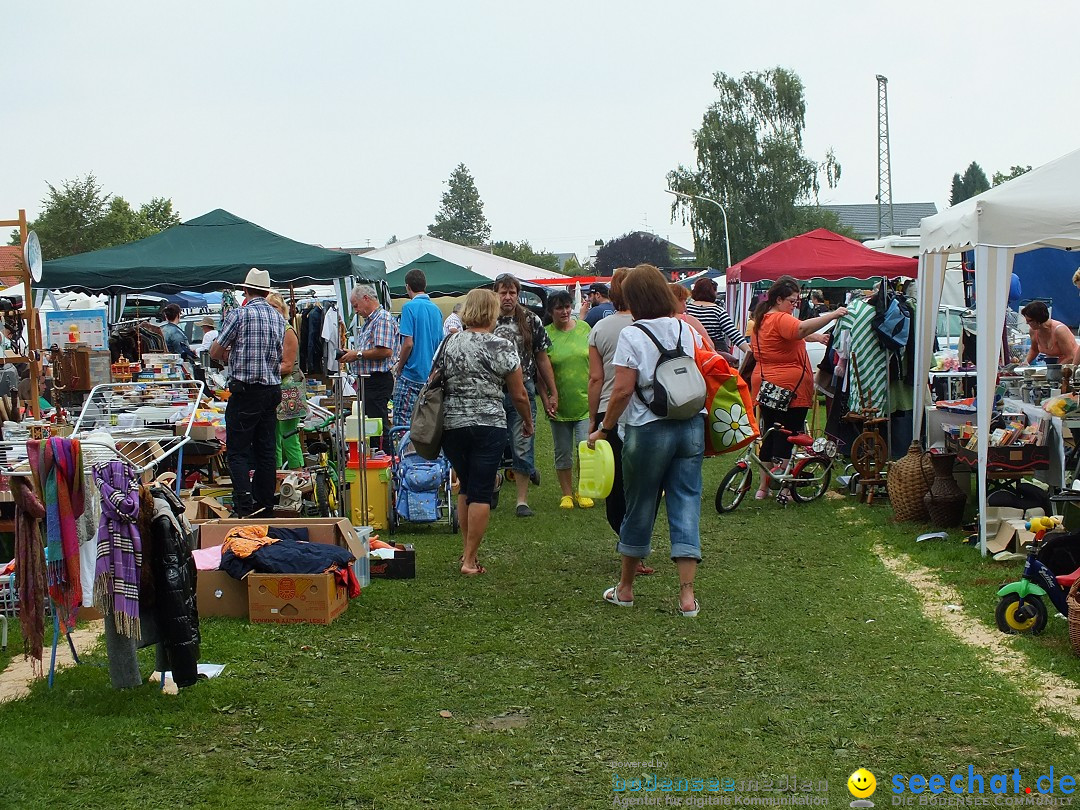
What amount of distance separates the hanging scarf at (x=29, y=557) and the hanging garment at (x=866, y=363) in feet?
24.5

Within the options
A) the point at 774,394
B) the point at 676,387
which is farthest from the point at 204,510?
the point at 774,394

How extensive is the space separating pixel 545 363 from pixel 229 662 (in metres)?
4.49

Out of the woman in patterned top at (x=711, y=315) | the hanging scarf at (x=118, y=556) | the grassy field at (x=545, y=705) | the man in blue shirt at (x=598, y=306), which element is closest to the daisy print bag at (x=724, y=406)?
the grassy field at (x=545, y=705)

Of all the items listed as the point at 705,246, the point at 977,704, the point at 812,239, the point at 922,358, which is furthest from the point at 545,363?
the point at 705,246

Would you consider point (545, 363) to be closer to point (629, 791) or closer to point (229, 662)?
point (229, 662)

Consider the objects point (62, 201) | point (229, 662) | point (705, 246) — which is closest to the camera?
point (229, 662)

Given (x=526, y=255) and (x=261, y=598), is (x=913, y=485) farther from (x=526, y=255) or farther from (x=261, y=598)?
(x=526, y=255)

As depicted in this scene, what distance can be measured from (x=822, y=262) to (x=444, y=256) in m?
39.0

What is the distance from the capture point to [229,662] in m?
5.30

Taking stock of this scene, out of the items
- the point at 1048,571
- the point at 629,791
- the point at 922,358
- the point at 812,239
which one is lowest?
the point at 629,791

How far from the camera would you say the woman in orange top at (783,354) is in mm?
9625

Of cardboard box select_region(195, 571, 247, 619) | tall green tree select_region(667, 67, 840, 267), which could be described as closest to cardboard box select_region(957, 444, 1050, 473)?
cardboard box select_region(195, 571, 247, 619)

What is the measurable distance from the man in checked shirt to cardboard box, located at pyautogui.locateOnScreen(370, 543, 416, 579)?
3.40 m

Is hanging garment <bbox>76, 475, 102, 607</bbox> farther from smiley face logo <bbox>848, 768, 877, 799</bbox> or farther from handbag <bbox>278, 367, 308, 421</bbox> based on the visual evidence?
handbag <bbox>278, 367, 308, 421</bbox>
